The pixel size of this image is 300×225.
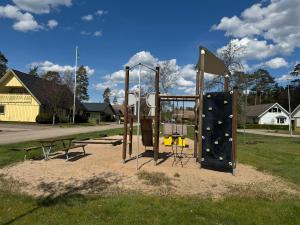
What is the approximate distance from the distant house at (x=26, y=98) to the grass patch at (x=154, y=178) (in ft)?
117

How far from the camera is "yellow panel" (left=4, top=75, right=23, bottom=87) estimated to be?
43625 mm

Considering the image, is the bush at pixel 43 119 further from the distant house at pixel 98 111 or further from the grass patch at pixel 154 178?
the grass patch at pixel 154 178

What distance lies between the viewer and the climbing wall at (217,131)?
29.0 feet

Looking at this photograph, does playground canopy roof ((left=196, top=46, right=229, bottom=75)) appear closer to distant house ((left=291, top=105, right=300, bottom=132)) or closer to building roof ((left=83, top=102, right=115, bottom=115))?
distant house ((left=291, top=105, right=300, bottom=132))

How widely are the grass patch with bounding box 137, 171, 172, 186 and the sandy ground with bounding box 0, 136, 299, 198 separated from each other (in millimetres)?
93

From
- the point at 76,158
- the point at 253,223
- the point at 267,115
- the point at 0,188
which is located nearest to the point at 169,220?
the point at 253,223

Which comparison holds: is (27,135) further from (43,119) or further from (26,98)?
(26,98)

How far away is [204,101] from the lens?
30.8 ft

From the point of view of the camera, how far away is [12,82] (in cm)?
4394

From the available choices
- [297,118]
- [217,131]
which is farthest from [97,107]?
[217,131]

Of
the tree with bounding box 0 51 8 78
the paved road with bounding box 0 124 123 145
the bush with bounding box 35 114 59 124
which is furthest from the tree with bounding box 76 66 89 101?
the paved road with bounding box 0 124 123 145

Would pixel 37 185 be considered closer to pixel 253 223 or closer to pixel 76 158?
pixel 76 158

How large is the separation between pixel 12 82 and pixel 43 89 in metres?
4.10

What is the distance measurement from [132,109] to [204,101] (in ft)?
10.1
